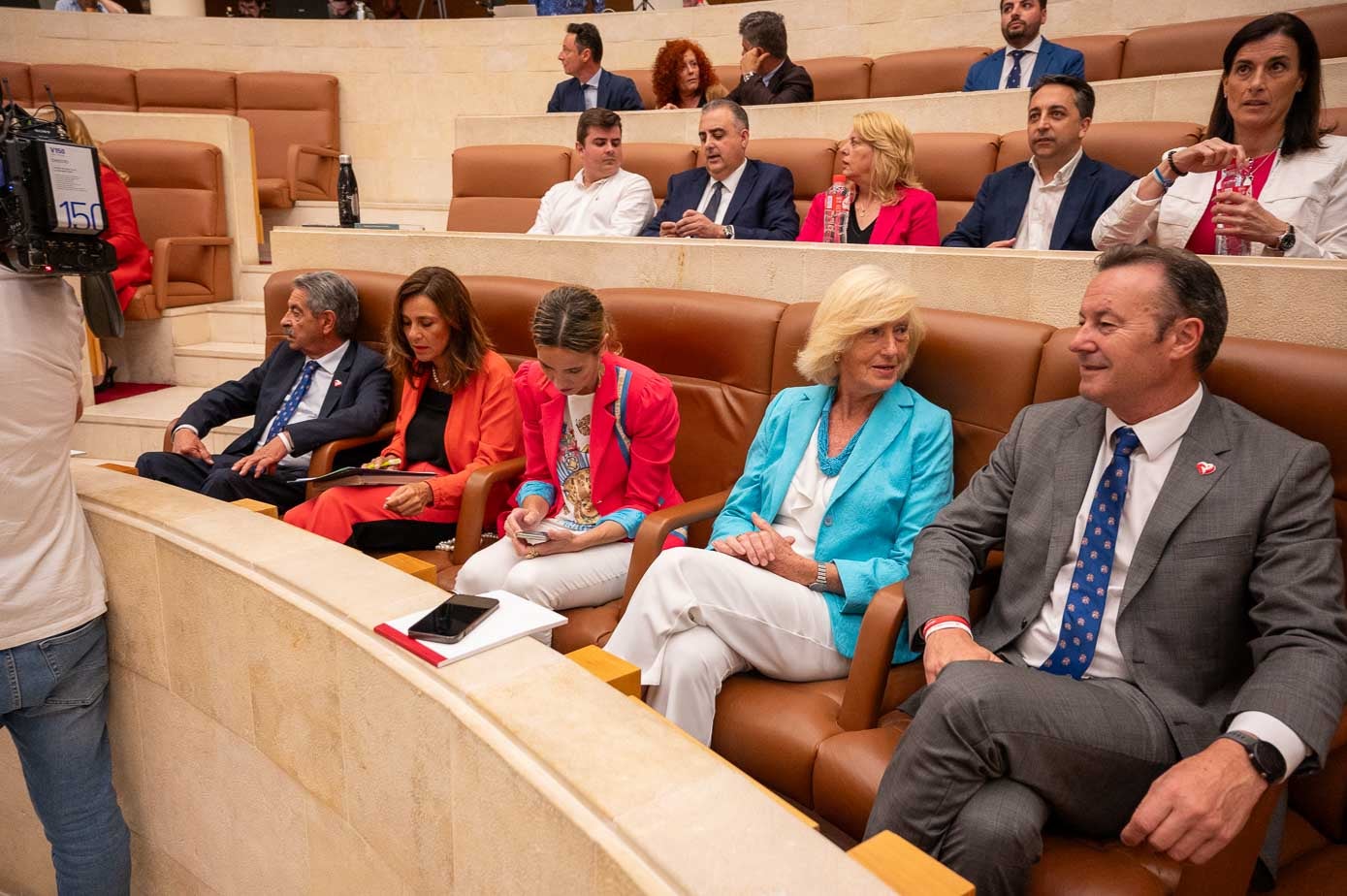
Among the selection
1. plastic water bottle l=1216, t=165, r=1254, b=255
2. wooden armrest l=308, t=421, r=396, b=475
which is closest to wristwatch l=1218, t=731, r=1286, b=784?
plastic water bottle l=1216, t=165, r=1254, b=255

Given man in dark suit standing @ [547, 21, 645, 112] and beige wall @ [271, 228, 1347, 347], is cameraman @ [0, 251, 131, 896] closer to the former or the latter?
beige wall @ [271, 228, 1347, 347]

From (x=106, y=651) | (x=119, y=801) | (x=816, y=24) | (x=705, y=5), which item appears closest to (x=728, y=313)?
(x=106, y=651)

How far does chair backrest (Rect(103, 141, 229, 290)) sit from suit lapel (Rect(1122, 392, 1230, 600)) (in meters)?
4.67

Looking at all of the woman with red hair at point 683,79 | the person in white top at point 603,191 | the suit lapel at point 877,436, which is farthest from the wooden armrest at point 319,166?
the suit lapel at point 877,436

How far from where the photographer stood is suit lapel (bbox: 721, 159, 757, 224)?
335 centimetres

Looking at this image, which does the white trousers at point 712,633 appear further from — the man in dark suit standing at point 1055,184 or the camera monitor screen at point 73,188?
the man in dark suit standing at point 1055,184

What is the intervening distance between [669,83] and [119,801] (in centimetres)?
418

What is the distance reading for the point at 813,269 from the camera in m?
2.42

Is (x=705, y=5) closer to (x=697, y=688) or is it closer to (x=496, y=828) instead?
(x=697, y=688)

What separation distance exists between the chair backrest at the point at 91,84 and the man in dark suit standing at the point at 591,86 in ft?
11.6

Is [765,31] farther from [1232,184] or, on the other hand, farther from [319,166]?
[319,166]

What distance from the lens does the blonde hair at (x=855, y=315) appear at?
186 centimetres

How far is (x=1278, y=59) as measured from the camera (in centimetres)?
195

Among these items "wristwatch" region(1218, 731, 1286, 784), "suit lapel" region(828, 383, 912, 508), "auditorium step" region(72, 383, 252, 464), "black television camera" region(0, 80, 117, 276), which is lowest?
"auditorium step" region(72, 383, 252, 464)
